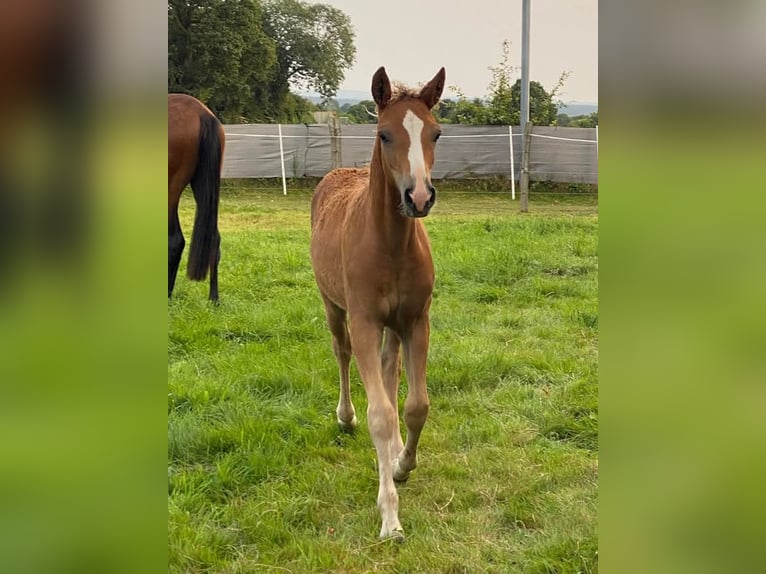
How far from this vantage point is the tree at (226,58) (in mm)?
6969

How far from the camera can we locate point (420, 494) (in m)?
2.67

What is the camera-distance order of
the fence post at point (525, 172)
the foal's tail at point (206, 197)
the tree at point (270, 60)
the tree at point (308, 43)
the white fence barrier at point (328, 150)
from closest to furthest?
the foal's tail at point (206, 197), the tree at point (270, 60), the fence post at point (525, 172), the tree at point (308, 43), the white fence barrier at point (328, 150)

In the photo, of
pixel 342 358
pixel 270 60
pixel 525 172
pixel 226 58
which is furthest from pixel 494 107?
pixel 342 358

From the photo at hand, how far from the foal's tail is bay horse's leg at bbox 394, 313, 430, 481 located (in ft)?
9.34

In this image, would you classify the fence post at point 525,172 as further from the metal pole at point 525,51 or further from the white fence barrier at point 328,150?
the white fence barrier at point 328,150

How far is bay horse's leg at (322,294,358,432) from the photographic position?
3219 millimetres

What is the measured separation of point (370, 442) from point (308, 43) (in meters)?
11.0

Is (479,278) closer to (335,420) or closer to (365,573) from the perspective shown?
(335,420)

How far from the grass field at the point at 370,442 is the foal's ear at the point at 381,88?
1589 millimetres

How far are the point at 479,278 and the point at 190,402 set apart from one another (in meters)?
3.35

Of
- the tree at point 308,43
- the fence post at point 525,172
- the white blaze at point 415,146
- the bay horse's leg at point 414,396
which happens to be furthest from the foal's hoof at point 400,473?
the tree at point 308,43

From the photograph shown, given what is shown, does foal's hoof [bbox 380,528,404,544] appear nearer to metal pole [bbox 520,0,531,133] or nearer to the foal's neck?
the foal's neck

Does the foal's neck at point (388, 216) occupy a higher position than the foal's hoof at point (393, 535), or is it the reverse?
the foal's neck at point (388, 216)
